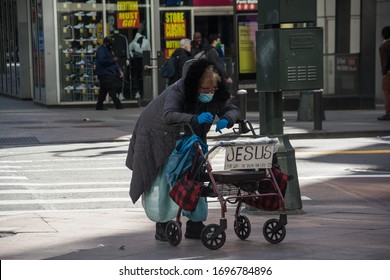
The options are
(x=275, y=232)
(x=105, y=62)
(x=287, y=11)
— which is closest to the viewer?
(x=275, y=232)

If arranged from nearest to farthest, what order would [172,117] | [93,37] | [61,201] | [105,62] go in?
1. [172,117]
2. [61,201]
3. [105,62]
4. [93,37]

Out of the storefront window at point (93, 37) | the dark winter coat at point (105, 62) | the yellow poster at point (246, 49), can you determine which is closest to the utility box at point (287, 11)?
the yellow poster at point (246, 49)

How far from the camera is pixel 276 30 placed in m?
10.2

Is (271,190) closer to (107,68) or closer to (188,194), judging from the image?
(188,194)

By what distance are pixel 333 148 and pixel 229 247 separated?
9.60 meters

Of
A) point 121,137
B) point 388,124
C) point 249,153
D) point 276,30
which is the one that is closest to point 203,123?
point 249,153

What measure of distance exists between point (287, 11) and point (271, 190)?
2.27m

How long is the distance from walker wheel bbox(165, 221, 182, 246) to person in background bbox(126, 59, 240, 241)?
0.88 ft

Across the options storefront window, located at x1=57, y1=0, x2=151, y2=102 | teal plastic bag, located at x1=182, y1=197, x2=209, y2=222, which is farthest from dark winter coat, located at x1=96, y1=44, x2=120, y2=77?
teal plastic bag, located at x1=182, y1=197, x2=209, y2=222

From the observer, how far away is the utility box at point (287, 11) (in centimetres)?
1012

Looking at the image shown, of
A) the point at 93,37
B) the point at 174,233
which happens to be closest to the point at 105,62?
the point at 93,37

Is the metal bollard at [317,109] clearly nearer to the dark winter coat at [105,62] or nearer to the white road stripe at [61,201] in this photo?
the white road stripe at [61,201]

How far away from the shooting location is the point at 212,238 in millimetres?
8211

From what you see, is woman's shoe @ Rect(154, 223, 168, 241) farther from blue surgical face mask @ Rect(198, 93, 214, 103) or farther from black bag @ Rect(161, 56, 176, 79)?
black bag @ Rect(161, 56, 176, 79)
